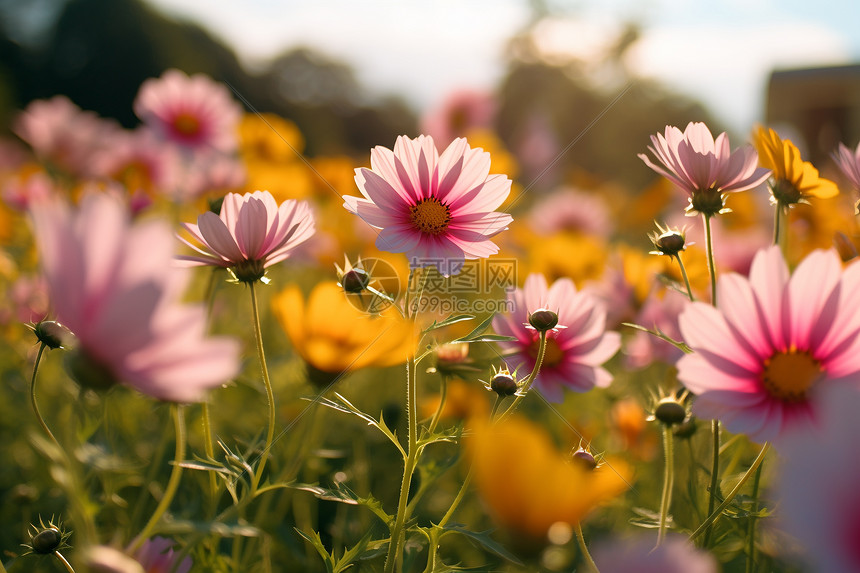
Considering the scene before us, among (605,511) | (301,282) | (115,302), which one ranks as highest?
(301,282)

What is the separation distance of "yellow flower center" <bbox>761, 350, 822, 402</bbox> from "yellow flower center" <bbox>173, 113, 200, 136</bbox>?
1751 mm

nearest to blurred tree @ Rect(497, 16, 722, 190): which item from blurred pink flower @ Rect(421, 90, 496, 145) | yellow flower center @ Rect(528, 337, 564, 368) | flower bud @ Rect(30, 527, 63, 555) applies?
blurred pink flower @ Rect(421, 90, 496, 145)

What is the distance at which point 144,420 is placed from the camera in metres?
1.32

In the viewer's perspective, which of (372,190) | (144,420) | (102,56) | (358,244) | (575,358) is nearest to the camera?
(372,190)

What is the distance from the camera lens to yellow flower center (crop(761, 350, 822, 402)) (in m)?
0.47

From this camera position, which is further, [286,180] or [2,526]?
[286,180]

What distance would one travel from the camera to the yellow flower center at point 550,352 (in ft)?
2.51

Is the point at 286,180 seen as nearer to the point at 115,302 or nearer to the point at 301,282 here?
the point at 301,282

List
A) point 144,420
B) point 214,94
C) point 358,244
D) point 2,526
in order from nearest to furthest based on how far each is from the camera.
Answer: point 2,526, point 144,420, point 214,94, point 358,244

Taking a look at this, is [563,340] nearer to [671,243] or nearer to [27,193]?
[671,243]

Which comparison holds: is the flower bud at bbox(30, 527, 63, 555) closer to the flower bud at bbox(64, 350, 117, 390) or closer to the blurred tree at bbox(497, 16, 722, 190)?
the flower bud at bbox(64, 350, 117, 390)

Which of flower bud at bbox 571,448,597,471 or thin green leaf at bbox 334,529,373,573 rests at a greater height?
flower bud at bbox 571,448,597,471

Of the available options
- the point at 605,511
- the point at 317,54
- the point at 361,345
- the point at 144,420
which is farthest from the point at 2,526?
the point at 317,54

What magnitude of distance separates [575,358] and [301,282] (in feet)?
5.27
